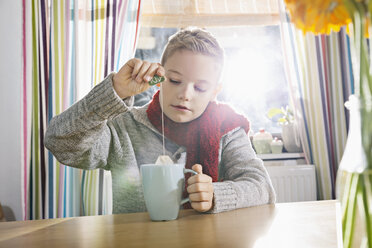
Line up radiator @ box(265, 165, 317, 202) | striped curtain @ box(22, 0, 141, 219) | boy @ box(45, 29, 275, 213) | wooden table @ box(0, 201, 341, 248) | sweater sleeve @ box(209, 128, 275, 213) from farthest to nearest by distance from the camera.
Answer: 1. radiator @ box(265, 165, 317, 202)
2. striped curtain @ box(22, 0, 141, 219)
3. boy @ box(45, 29, 275, 213)
4. sweater sleeve @ box(209, 128, 275, 213)
5. wooden table @ box(0, 201, 341, 248)

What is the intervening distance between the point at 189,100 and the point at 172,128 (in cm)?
12

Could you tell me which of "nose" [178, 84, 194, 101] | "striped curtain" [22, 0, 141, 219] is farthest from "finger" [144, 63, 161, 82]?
"striped curtain" [22, 0, 141, 219]

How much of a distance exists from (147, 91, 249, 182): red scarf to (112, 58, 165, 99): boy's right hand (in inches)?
13.6

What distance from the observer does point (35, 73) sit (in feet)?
6.54

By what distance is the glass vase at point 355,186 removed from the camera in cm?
32

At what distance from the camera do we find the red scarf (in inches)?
51.0

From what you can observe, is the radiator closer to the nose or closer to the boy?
the boy

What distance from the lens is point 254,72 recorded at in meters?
2.52

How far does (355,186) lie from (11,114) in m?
1.98

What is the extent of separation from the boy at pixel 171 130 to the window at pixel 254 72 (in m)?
0.97

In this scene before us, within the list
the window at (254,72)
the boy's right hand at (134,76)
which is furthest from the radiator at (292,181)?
the boy's right hand at (134,76)

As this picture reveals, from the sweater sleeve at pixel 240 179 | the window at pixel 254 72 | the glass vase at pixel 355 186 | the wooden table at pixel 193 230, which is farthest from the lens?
the window at pixel 254 72

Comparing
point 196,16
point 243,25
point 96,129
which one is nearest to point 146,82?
point 96,129

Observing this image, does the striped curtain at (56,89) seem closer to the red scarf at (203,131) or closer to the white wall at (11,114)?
the white wall at (11,114)
